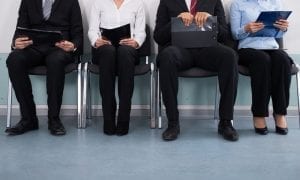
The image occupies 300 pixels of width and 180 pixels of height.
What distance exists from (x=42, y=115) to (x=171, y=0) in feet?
4.91

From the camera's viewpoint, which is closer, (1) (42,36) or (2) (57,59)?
(2) (57,59)

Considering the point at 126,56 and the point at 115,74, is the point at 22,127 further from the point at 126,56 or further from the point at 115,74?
the point at 126,56

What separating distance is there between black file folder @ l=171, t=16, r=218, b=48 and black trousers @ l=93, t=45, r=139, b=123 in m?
0.39

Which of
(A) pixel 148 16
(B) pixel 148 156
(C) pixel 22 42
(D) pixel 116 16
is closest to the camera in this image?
(B) pixel 148 156

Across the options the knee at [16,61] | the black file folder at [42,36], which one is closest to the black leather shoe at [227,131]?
the black file folder at [42,36]

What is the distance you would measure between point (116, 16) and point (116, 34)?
239 millimetres

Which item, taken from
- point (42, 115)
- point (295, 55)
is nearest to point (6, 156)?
point (42, 115)

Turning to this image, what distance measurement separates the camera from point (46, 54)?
3012 millimetres

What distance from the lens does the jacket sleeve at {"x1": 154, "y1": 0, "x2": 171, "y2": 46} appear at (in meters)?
3.03

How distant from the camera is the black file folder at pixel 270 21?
2.76 metres

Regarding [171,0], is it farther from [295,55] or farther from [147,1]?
[295,55]

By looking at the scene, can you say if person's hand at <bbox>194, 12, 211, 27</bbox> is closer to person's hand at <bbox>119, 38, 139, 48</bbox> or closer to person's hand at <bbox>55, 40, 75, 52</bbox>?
person's hand at <bbox>119, 38, 139, 48</bbox>

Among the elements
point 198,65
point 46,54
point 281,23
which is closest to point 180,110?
point 198,65

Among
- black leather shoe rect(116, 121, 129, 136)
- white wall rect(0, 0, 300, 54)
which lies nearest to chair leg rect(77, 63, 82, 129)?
black leather shoe rect(116, 121, 129, 136)
